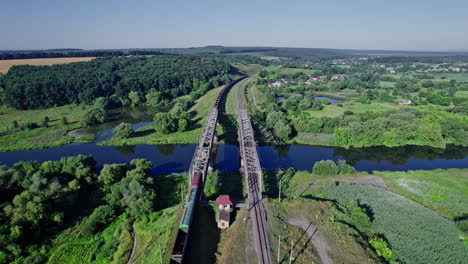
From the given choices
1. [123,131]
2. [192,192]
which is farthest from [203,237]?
[123,131]

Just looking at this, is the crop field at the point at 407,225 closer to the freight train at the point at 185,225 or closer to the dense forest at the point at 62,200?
the freight train at the point at 185,225

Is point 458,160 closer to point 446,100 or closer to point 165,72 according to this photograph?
point 446,100

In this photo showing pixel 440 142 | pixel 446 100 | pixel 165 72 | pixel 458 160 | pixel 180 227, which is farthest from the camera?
pixel 165 72

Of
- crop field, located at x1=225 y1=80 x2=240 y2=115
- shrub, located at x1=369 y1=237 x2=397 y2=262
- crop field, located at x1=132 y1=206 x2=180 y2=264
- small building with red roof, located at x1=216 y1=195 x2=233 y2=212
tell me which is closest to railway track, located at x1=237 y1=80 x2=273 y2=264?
small building with red roof, located at x1=216 y1=195 x2=233 y2=212

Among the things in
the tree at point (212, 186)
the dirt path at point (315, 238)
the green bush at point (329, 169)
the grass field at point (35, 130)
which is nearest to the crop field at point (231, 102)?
the green bush at point (329, 169)

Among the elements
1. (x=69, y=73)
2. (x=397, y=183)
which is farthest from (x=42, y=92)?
(x=397, y=183)
